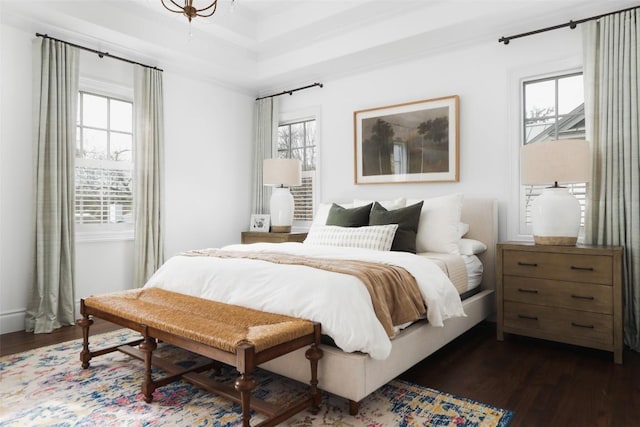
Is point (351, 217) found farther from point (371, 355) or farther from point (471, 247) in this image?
point (371, 355)

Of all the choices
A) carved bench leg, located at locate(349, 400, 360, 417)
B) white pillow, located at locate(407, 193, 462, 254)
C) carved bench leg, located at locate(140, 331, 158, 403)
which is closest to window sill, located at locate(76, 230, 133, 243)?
carved bench leg, located at locate(140, 331, 158, 403)

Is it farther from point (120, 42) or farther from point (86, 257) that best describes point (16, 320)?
point (120, 42)

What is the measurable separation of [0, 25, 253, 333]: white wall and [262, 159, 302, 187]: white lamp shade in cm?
72

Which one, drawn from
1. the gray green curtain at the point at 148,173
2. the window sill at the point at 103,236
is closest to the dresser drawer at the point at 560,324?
the gray green curtain at the point at 148,173

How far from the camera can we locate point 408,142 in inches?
165

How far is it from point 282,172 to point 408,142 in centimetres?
139

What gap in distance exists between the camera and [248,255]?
9.39ft

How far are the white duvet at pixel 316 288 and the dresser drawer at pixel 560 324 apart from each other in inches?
28.2

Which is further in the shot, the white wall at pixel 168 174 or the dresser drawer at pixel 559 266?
the white wall at pixel 168 174

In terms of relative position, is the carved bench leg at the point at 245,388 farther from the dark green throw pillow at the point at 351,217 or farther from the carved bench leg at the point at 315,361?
the dark green throw pillow at the point at 351,217

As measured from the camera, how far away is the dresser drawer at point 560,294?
276 centimetres

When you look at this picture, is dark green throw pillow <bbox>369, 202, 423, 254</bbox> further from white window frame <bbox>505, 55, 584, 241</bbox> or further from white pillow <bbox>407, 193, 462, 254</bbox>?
white window frame <bbox>505, 55, 584, 241</bbox>

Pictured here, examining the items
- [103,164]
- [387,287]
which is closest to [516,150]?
[387,287]

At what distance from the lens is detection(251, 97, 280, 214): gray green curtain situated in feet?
17.2
